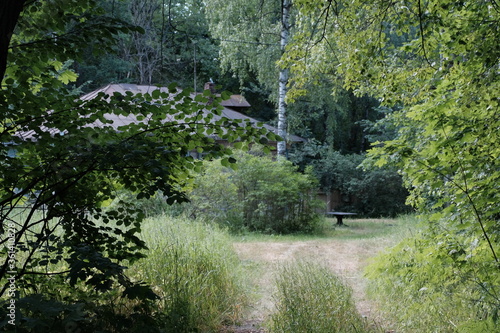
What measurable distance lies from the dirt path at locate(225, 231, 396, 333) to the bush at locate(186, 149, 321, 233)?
2043mm

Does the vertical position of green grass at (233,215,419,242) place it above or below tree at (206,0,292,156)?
below

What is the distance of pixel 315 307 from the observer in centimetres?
423

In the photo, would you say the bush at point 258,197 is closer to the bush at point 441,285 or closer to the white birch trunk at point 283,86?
the white birch trunk at point 283,86

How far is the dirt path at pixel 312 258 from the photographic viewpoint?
5.30 m

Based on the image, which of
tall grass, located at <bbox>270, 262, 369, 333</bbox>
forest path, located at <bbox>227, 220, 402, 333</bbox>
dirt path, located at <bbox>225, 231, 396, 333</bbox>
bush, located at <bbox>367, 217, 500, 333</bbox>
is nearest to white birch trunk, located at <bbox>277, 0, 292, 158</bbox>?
forest path, located at <bbox>227, 220, 402, 333</bbox>

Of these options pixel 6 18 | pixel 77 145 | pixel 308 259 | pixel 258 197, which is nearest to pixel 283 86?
pixel 258 197

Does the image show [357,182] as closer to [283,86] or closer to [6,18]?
[283,86]

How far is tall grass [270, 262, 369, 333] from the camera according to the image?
13.1 feet

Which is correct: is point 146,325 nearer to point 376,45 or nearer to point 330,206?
point 376,45

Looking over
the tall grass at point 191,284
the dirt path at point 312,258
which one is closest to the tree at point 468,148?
the dirt path at point 312,258

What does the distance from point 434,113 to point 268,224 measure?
383 inches

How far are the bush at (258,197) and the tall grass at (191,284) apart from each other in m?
6.38

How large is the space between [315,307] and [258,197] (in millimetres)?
9034

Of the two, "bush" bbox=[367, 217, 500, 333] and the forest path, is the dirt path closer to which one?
the forest path
